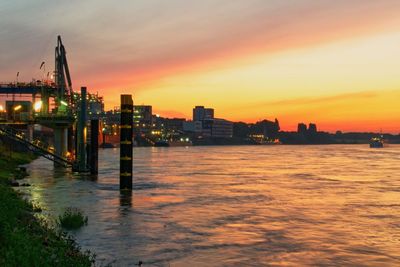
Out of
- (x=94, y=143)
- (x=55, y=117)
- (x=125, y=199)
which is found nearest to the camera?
(x=125, y=199)

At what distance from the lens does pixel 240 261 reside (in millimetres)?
20969

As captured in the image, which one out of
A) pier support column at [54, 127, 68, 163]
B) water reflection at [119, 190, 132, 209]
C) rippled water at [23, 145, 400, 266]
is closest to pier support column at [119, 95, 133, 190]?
water reflection at [119, 190, 132, 209]

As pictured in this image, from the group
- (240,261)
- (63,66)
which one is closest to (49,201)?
(240,261)

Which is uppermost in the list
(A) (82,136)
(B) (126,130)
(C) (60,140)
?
(B) (126,130)

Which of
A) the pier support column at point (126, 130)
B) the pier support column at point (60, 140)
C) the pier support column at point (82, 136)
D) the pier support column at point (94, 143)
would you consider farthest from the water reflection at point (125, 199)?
the pier support column at point (60, 140)

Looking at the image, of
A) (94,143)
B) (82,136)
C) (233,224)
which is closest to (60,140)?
(82,136)

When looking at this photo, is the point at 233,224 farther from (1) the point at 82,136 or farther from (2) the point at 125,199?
(1) the point at 82,136

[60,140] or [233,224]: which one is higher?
[60,140]

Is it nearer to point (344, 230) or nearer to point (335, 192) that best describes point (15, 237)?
point (344, 230)

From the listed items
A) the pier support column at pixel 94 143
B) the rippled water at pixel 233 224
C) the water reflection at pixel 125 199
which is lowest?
the rippled water at pixel 233 224

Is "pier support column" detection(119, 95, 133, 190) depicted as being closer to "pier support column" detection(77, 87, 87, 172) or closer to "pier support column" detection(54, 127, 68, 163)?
"pier support column" detection(77, 87, 87, 172)

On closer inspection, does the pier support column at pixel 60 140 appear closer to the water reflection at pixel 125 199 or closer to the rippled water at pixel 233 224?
the rippled water at pixel 233 224

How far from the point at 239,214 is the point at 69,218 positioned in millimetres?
12583

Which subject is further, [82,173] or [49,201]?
[82,173]
